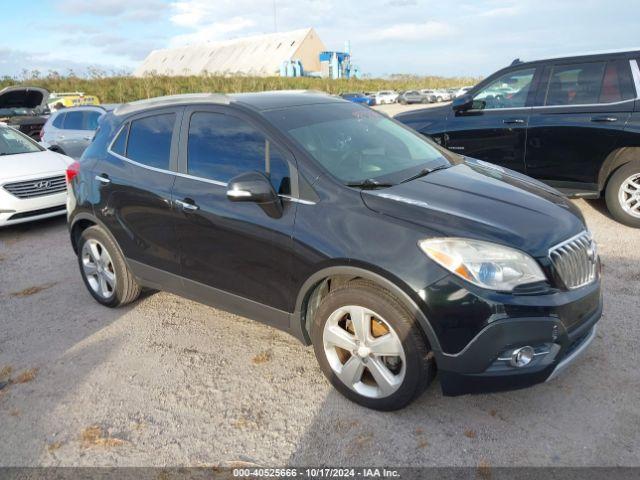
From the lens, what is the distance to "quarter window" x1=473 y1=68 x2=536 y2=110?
20.5 feet

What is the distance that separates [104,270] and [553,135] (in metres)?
5.18

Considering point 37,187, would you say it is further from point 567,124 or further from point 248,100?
point 567,124

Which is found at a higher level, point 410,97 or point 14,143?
point 14,143

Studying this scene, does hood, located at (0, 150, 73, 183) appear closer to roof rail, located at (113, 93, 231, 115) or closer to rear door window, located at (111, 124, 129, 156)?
roof rail, located at (113, 93, 231, 115)

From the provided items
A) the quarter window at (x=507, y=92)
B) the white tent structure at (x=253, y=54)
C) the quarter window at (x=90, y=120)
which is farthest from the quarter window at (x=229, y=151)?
the white tent structure at (x=253, y=54)

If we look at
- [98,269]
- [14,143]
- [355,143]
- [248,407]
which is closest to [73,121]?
[14,143]

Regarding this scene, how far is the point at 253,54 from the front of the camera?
75625 millimetres

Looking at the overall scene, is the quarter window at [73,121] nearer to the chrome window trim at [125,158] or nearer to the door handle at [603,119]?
the chrome window trim at [125,158]

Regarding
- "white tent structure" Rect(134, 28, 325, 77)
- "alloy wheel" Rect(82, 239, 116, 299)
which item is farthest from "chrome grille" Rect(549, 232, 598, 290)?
"white tent structure" Rect(134, 28, 325, 77)

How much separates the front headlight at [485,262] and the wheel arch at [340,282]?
0.82 feet

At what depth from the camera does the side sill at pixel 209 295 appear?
3.27 meters

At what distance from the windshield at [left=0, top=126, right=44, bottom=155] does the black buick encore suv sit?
4788mm

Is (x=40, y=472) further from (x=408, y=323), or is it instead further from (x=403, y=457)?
(x=408, y=323)

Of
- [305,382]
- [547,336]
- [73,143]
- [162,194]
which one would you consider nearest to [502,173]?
[547,336]
